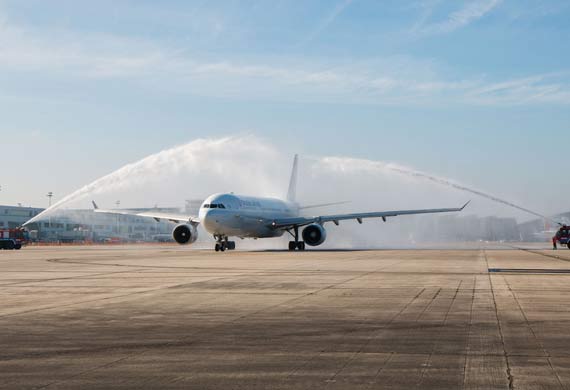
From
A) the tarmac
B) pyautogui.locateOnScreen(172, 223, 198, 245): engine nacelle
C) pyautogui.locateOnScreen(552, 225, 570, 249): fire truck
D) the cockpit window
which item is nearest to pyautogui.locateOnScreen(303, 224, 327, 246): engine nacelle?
the cockpit window

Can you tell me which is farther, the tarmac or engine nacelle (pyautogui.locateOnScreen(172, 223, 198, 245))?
engine nacelle (pyautogui.locateOnScreen(172, 223, 198, 245))

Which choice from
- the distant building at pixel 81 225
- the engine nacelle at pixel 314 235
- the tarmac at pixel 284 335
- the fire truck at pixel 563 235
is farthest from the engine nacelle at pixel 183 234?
the distant building at pixel 81 225

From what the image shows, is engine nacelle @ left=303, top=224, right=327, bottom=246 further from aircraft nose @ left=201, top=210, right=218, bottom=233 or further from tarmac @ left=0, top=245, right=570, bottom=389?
tarmac @ left=0, top=245, right=570, bottom=389

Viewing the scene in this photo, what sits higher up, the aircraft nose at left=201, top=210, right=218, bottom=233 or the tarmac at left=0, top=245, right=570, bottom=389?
the aircraft nose at left=201, top=210, right=218, bottom=233

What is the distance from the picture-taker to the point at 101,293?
21.5 metres

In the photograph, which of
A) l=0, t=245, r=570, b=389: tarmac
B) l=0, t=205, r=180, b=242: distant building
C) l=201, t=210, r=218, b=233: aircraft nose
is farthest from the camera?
l=0, t=205, r=180, b=242: distant building

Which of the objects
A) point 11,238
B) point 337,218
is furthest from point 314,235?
point 11,238

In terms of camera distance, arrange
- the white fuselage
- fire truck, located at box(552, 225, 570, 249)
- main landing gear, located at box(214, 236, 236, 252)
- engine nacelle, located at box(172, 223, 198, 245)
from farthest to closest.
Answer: fire truck, located at box(552, 225, 570, 249) → engine nacelle, located at box(172, 223, 198, 245) → main landing gear, located at box(214, 236, 236, 252) → the white fuselage

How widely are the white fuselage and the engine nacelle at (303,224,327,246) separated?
450cm

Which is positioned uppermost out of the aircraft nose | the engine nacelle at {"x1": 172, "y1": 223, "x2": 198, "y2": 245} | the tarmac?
the aircraft nose

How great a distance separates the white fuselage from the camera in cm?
6019

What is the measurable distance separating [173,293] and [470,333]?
1020cm

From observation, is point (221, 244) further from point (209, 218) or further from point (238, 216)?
point (209, 218)

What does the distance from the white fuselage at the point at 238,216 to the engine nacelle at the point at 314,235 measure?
4495mm
